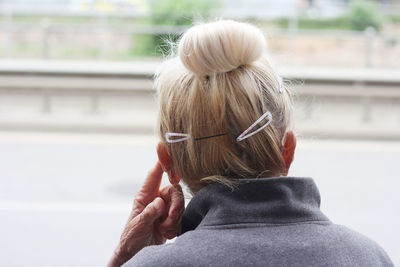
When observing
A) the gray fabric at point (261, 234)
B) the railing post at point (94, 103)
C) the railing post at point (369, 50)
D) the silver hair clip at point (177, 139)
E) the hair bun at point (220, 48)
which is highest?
the hair bun at point (220, 48)

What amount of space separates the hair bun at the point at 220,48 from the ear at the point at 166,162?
23 cm

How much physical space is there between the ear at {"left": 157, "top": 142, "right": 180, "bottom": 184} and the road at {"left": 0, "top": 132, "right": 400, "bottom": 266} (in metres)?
2.44

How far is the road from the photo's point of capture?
3.94 metres

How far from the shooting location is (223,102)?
1175 mm

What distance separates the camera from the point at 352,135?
26.4 ft

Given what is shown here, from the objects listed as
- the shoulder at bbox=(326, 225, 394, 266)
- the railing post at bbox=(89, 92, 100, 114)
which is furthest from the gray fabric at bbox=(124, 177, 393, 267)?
the railing post at bbox=(89, 92, 100, 114)

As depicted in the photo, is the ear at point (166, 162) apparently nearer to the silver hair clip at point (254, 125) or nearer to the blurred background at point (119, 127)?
the silver hair clip at point (254, 125)

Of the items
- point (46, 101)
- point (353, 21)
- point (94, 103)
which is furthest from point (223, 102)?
point (353, 21)

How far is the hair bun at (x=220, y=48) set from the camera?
118 centimetres

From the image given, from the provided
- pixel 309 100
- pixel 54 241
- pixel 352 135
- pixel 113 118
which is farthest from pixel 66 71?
pixel 54 241

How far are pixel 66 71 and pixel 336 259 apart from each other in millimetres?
8069

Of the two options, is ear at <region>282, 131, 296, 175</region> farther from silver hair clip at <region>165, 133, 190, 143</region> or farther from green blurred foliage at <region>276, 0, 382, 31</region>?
green blurred foliage at <region>276, 0, 382, 31</region>

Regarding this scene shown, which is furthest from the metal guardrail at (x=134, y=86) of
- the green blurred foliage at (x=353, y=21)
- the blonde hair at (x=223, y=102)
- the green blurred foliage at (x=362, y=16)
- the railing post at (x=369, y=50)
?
the green blurred foliage at (x=362, y=16)

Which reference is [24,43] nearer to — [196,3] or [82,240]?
[196,3]
